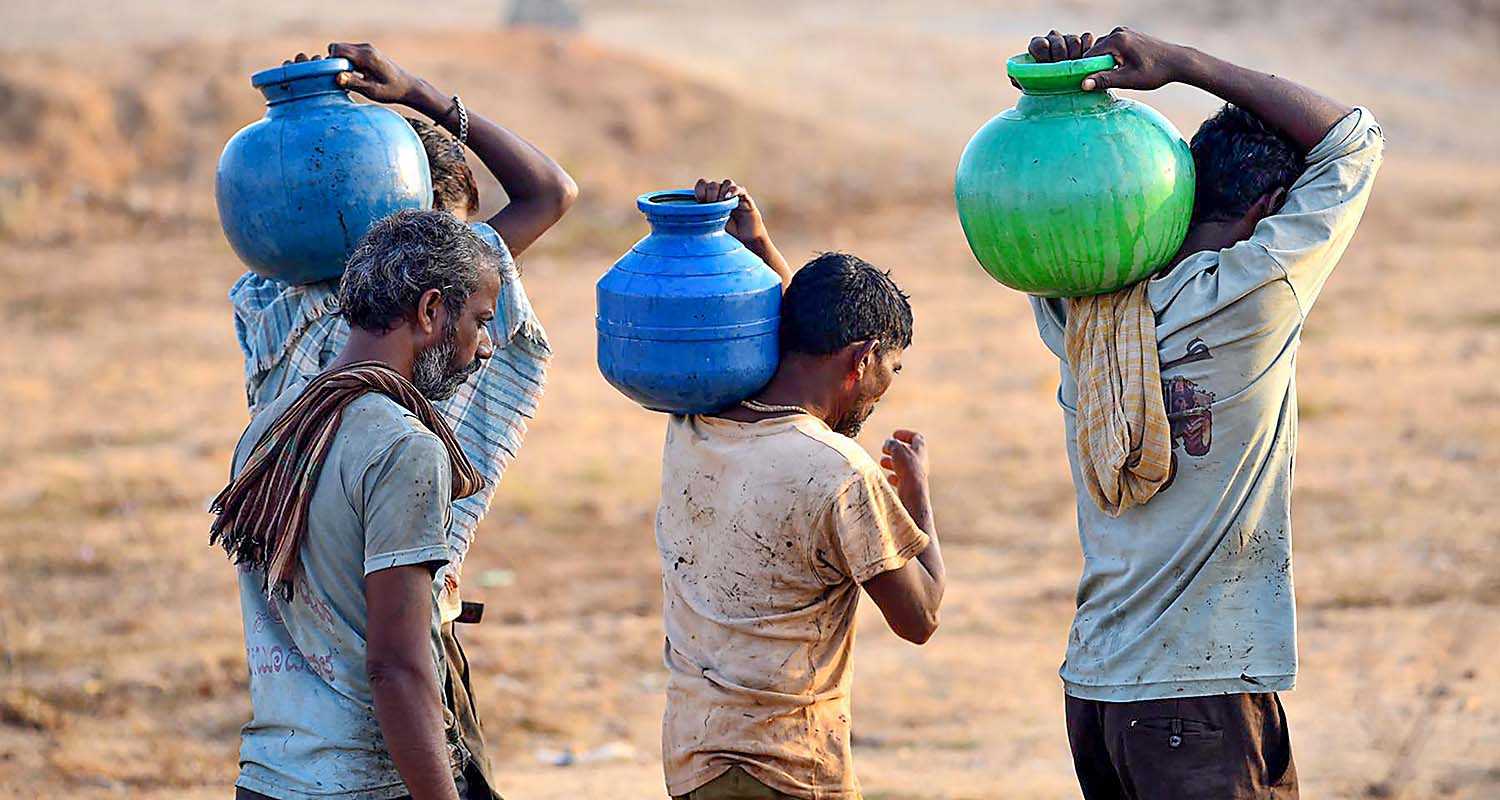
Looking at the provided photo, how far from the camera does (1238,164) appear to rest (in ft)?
9.86

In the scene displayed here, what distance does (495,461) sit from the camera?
143 inches

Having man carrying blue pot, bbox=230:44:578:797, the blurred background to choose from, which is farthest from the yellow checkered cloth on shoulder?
the blurred background

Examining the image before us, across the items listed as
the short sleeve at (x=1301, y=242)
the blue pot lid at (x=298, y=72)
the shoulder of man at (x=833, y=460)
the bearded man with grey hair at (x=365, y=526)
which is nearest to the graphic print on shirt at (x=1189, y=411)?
the short sleeve at (x=1301, y=242)

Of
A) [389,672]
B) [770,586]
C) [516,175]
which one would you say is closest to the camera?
[389,672]

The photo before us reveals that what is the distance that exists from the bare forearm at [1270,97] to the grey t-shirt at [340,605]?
1434mm

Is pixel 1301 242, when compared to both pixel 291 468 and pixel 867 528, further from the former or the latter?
pixel 291 468

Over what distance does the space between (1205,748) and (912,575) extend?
2.00 ft

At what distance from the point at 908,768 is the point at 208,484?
5154 mm

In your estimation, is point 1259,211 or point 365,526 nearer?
point 365,526

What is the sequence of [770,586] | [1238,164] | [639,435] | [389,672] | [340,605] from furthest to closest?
1. [639,435]
2. [1238,164]
3. [770,586]
4. [340,605]
5. [389,672]

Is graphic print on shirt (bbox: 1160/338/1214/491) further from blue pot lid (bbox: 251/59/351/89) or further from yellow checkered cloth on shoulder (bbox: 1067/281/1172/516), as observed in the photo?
blue pot lid (bbox: 251/59/351/89)

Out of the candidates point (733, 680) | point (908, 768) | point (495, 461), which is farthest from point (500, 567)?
point (733, 680)

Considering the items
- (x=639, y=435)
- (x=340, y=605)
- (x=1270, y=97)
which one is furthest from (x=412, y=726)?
(x=639, y=435)

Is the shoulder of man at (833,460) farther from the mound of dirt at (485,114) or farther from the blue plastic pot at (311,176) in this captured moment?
the mound of dirt at (485,114)
